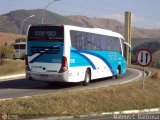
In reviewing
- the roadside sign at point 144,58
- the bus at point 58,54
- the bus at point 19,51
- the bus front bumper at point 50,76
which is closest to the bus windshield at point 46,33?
the bus at point 58,54

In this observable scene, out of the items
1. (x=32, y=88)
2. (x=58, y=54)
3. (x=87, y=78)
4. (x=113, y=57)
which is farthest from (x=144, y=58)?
(x=113, y=57)

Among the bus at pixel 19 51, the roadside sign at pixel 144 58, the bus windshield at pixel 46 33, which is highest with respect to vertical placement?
the bus windshield at pixel 46 33

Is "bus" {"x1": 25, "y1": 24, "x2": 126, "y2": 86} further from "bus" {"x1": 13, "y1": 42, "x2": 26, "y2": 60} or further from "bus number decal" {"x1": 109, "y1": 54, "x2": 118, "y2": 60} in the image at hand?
"bus" {"x1": 13, "y1": 42, "x2": 26, "y2": 60}

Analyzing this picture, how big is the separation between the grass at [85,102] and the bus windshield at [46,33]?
4179 millimetres

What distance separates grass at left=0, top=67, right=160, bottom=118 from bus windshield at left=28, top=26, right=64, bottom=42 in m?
4.18

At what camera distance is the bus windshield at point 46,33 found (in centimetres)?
2211

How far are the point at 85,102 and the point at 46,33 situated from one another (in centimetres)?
697

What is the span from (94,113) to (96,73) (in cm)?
1130

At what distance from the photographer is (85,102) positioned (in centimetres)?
1625

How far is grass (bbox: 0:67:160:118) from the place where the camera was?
46.4ft

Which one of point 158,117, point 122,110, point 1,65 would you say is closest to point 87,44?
point 122,110

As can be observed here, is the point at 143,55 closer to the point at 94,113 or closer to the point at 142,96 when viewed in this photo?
the point at 142,96

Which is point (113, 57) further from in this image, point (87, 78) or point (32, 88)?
point (32, 88)

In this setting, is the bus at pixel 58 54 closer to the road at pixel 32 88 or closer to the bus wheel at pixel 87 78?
the bus wheel at pixel 87 78
